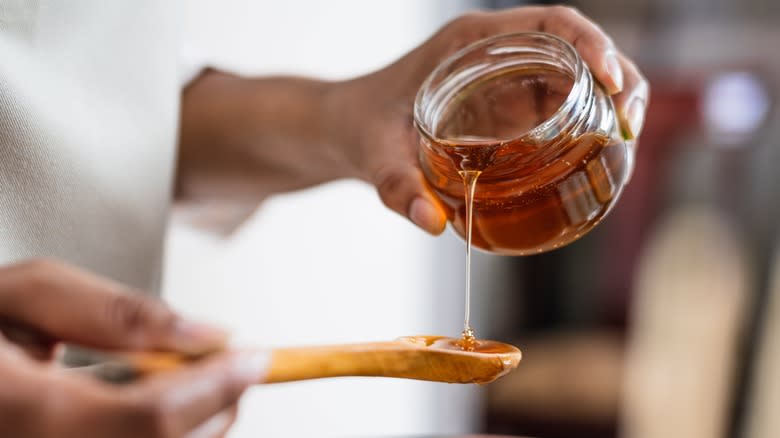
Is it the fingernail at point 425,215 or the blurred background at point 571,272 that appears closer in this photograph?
the fingernail at point 425,215

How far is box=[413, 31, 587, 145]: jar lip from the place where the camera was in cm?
57

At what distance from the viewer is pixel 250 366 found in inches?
14.4

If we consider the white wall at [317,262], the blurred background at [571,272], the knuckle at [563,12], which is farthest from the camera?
the blurred background at [571,272]

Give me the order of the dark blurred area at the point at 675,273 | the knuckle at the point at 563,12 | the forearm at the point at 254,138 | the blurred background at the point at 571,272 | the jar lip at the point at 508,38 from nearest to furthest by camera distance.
Answer: the jar lip at the point at 508,38, the knuckle at the point at 563,12, the forearm at the point at 254,138, the blurred background at the point at 571,272, the dark blurred area at the point at 675,273

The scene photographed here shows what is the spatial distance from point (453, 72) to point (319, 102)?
0.61 feet

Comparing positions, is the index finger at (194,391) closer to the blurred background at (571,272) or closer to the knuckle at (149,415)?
the knuckle at (149,415)

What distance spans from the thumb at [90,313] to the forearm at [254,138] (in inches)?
17.6

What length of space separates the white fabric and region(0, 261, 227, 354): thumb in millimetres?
263

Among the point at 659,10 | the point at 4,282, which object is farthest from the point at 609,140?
the point at 659,10

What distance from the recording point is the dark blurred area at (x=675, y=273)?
205 centimetres

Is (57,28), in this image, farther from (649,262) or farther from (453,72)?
(649,262)

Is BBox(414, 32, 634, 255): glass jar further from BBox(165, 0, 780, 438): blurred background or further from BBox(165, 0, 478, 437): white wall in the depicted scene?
BBox(165, 0, 780, 438): blurred background

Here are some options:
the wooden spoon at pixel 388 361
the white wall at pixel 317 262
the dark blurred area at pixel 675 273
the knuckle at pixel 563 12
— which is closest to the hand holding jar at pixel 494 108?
the knuckle at pixel 563 12

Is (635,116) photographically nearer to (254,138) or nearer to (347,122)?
(347,122)
